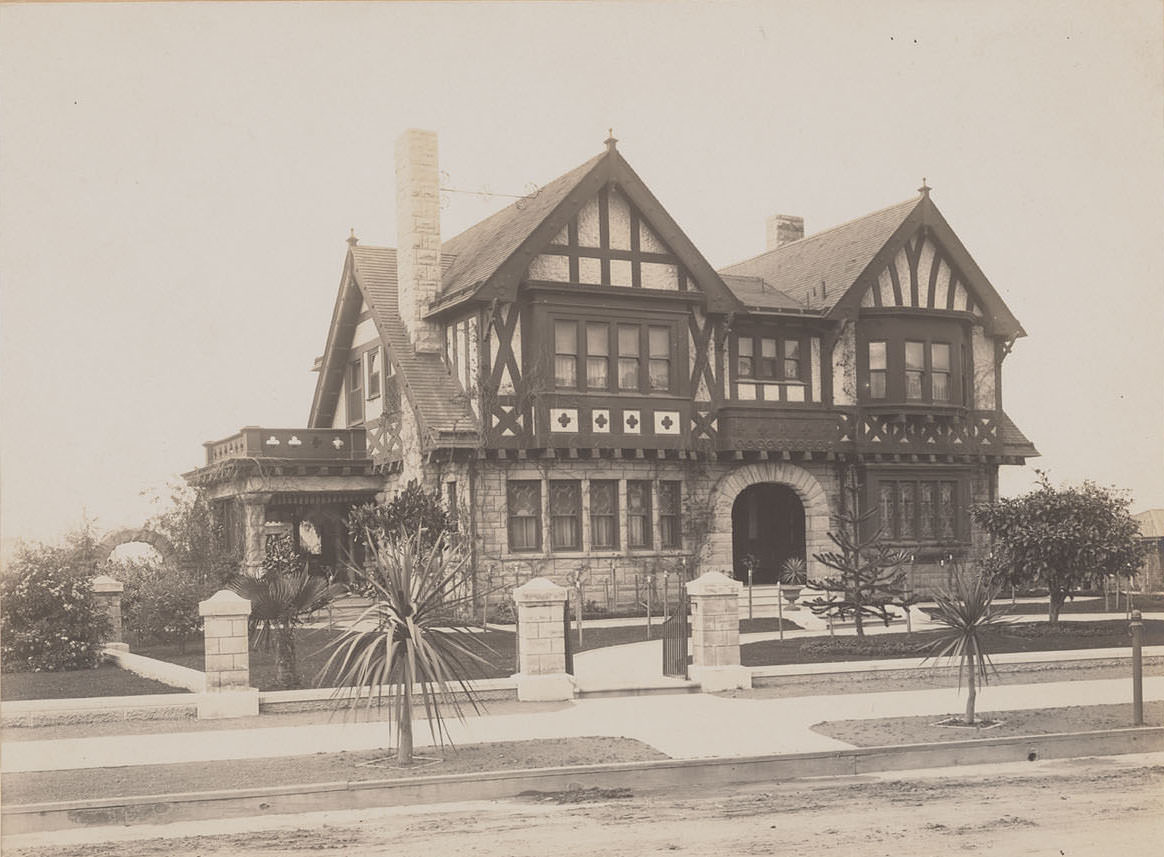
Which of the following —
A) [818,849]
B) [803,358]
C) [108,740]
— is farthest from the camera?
[803,358]

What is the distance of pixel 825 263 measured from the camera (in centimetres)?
3325

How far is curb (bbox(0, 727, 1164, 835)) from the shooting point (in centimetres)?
1071

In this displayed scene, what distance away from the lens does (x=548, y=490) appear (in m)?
28.2

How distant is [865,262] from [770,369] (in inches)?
131

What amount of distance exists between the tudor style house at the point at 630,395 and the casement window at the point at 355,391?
106 mm

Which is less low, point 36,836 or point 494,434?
point 494,434

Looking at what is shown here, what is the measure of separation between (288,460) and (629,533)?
7607 millimetres

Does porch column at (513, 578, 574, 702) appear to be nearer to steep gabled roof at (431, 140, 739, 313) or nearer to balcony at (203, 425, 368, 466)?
steep gabled roof at (431, 140, 739, 313)

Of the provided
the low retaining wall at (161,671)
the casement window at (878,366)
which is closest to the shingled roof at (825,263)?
the casement window at (878,366)

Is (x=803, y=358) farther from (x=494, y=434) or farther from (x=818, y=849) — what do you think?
(x=818, y=849)

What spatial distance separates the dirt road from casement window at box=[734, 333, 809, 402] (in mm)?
18932

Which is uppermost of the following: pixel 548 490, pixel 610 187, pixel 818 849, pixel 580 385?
pixel 610 187

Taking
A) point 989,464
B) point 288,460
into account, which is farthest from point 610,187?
point 989,464

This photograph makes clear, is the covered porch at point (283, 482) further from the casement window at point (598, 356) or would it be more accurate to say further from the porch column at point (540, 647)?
the porch column at point (540, 647)
